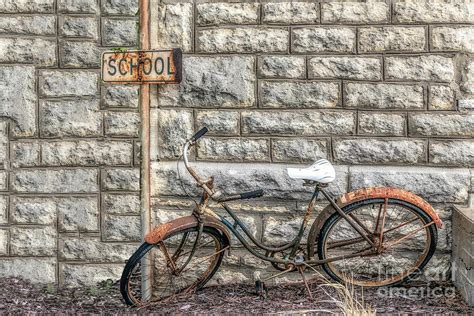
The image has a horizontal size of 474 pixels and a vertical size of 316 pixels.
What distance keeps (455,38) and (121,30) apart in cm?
253

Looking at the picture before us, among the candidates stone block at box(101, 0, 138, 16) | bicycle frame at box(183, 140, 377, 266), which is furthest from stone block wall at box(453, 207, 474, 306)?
stone block at box(101, 0, 138, 16)

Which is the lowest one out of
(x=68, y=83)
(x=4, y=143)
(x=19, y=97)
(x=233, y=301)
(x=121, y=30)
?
(x=233, y=301)

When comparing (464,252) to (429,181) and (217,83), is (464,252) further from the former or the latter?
(217,83)

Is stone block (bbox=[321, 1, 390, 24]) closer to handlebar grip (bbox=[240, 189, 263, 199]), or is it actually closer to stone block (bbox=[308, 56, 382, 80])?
stone block (bbox=[308, 56, 382, 80])

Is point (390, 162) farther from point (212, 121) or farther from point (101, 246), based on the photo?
point (101, 246)

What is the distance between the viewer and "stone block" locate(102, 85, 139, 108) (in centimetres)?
486

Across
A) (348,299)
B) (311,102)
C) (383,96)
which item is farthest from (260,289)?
(383,96)

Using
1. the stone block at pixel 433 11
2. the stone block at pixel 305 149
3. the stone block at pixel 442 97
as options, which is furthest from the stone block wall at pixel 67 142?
the stone block at pixel 442 97

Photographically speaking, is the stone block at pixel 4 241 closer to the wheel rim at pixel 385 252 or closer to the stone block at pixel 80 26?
the stone block at pixel 80 26

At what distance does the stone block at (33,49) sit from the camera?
16.0 feet

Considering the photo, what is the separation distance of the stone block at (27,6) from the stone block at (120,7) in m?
0.43

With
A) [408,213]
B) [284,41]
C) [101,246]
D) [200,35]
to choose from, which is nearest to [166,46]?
[200,35]

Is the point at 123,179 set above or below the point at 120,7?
below

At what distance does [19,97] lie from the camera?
16.1 feet
